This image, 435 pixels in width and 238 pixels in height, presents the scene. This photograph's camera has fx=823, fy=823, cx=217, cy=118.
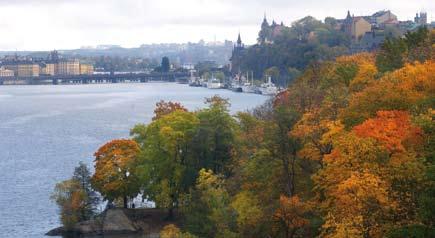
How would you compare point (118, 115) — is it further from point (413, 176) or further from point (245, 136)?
point (413, 176)

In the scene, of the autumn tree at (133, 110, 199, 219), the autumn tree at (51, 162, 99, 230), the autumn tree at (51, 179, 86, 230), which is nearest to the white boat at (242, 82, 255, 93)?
the autumn tree at (133, 110, 199, 219)

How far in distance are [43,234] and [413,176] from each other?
20.9m

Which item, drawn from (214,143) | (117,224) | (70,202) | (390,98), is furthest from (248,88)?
(390,98)

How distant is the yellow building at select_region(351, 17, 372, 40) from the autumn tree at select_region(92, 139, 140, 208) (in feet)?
344

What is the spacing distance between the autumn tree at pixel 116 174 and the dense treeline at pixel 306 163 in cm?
5

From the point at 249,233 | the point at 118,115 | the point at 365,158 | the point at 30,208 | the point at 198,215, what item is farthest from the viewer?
the point at 118,115

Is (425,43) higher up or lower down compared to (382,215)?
higher up

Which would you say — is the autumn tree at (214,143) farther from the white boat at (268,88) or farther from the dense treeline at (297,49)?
the white boat at (268,88)

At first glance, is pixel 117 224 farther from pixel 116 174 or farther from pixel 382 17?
pixel 382 17

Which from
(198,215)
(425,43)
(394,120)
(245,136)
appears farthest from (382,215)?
(425,43)

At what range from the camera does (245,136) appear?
110ft

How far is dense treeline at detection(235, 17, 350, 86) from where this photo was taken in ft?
419

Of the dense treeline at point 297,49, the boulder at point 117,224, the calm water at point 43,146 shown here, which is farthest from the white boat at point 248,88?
the boulder at point 117,224

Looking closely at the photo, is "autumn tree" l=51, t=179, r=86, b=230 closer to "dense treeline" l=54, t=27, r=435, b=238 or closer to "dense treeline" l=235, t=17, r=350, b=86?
"dense treeline" l=54, t=27, r=435, b=238
